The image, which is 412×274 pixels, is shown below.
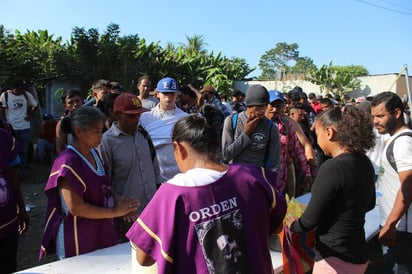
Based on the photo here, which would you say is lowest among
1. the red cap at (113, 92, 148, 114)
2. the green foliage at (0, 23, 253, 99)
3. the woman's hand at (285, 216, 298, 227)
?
the woman's hand at (285, 216, 298, 227)

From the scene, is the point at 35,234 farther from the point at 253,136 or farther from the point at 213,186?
the point at 213,186

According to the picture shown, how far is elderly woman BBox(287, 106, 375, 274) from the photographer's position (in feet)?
5.88

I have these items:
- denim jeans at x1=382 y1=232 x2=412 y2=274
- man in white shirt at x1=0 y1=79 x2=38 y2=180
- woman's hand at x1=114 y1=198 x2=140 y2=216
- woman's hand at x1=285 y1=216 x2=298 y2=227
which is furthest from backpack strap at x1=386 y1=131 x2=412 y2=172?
man in white shirt at x1=0 y1=79 x2=38 y2=180

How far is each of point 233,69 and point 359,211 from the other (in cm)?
1785

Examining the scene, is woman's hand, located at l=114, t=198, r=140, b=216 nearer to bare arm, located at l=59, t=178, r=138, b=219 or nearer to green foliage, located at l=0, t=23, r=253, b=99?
bare arm, located at l=59, t=178, r=138, b=219

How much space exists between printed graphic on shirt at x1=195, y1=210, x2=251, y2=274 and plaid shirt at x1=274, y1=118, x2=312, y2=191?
7.37 feet

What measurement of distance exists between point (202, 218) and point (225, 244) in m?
0.14

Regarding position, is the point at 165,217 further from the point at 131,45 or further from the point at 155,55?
the point at 155,55

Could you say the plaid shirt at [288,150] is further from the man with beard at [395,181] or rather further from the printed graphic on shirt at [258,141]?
the man with beard at [395,181]

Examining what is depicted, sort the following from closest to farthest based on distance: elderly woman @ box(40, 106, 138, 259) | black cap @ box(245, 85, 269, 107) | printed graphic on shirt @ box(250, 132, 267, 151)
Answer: elderly woman @ box(40, 106, 138, 259)
black cap @ box(245, 85, 269, 107)
printed graphic on shirt @ box(250, 132, 267, 151)

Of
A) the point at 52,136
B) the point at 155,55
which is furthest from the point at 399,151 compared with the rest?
the point at 155,55

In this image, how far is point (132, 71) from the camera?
13641 millimetres

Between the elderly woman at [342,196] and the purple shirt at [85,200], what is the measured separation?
1.18m

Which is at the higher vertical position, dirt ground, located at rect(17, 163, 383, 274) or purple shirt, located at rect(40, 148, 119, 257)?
purple shirt, located at rect(40, 148, 119, 257)
